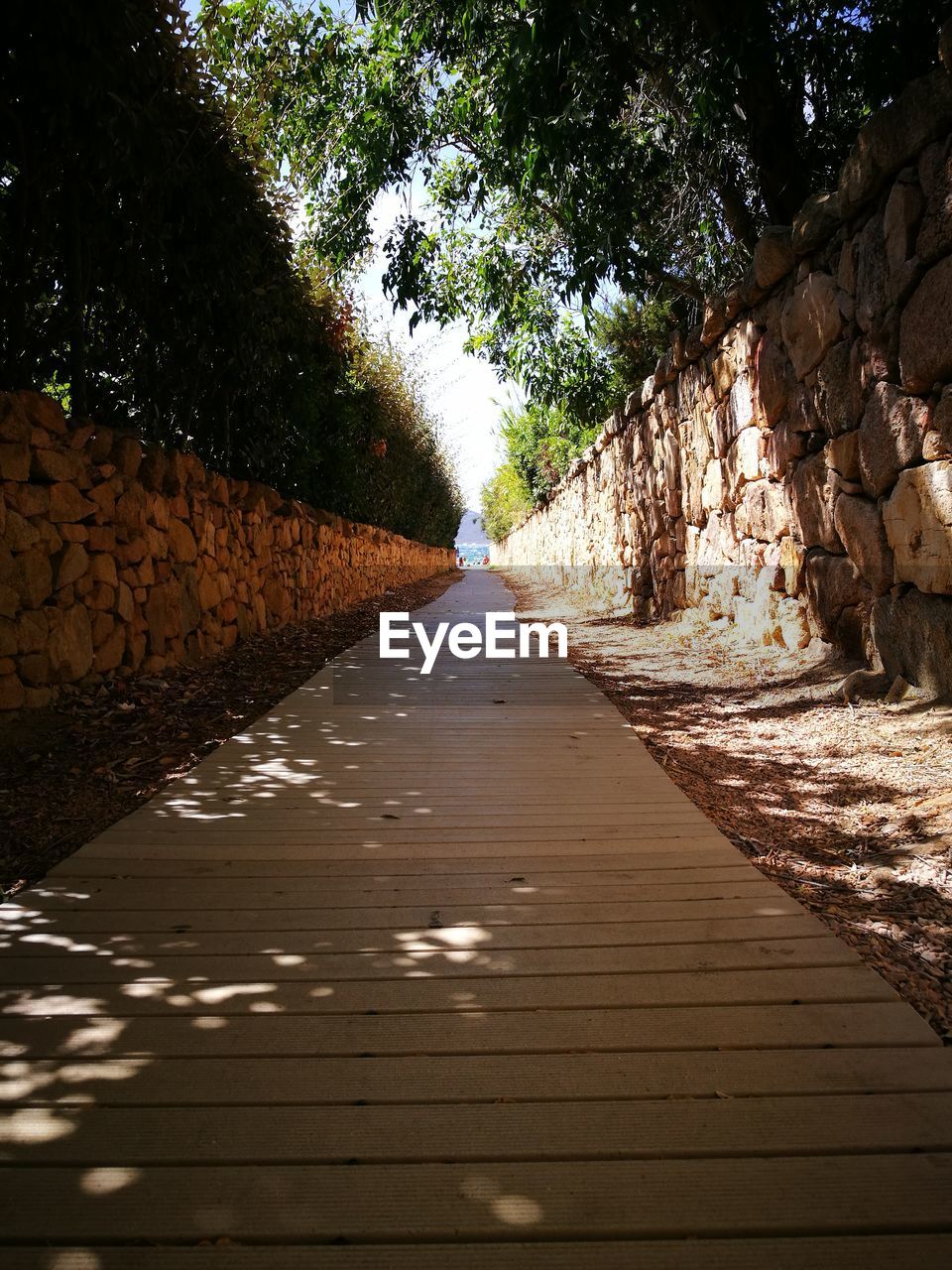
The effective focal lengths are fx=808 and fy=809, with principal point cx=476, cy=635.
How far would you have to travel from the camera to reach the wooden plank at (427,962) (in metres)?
1.91

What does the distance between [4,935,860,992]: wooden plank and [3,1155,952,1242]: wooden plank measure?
1.92 feet

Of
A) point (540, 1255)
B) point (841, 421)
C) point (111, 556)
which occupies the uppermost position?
point (841, 421)

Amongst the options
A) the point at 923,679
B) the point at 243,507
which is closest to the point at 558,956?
the point at 923,679

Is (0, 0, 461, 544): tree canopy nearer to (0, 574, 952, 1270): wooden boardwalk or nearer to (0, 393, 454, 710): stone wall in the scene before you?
(0, 393, 454, 710): stone wall

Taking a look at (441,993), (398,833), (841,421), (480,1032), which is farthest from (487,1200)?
(841,421)

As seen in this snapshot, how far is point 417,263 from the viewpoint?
785cm

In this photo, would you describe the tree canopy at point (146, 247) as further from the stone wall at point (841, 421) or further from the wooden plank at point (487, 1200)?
the wooden plank at point (487, 1200)

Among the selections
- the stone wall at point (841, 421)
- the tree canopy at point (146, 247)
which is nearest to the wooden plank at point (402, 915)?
the stone wall at point (841, 421)

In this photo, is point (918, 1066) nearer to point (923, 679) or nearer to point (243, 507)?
point (923, 679)

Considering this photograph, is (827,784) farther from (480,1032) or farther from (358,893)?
(480,1032)

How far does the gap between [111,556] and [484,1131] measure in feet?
14.1

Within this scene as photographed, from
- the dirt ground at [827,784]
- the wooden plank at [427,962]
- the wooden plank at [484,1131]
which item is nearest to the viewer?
the wooden plank at [484,1131]

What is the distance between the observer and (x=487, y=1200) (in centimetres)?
127

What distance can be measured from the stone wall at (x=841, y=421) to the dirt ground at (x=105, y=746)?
3.51 metres
